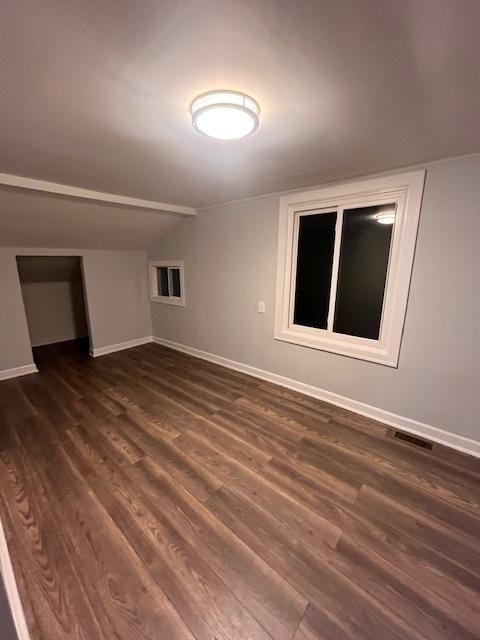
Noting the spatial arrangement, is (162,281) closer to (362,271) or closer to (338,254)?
(338,254)

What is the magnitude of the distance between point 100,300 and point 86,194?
1.94 m

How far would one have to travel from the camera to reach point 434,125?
1.46 meters

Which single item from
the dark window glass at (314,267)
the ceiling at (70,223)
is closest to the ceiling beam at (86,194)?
the ceiling at (70,223)

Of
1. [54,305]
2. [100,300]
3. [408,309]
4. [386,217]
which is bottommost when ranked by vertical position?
[54,305]

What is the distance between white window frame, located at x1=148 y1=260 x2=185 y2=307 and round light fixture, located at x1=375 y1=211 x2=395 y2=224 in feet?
9.02

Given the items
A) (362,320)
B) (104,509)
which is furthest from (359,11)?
(104,509)

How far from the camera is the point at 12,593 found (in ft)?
3.77

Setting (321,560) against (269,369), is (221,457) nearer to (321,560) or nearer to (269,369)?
(321,560)

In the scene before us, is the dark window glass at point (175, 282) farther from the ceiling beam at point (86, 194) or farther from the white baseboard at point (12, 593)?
the white baseboard at point (12, 593)

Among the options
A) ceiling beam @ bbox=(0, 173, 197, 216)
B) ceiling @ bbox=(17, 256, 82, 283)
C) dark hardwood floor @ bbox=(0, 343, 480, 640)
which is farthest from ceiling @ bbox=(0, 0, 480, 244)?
ceiling @ bbox=(17, 256, 82, 283)

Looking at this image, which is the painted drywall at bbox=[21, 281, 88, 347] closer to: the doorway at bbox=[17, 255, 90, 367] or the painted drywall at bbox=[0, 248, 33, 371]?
the doorway at bbox=[17, 255, 90, 367]

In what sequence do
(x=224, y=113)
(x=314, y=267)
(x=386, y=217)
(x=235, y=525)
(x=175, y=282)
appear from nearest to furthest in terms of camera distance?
(x=224, y=113), (x=235, y=525), (x=386, y=217), (x=314, y=267), (x=175, y=282)

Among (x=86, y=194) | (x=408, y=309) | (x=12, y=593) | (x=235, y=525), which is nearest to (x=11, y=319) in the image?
(x=86, y=194)

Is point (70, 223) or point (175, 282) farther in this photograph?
point (175, 282)
